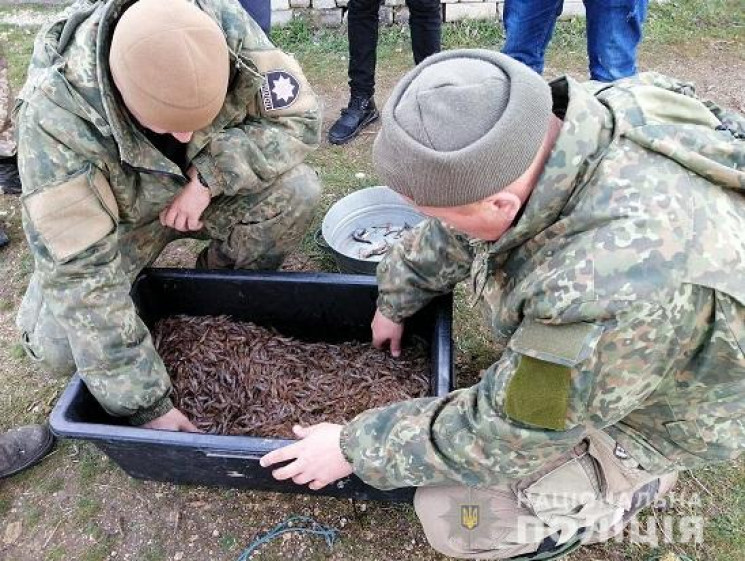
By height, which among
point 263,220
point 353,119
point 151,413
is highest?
point 263,220

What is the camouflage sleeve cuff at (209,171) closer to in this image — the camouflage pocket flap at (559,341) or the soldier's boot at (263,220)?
the soldier's boot at (263,220)

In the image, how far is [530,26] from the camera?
377 centimetres

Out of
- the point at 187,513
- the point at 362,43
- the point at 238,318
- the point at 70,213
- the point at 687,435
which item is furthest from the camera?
the point at 362,43

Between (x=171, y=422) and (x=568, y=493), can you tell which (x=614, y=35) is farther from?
(x=171, y=422)

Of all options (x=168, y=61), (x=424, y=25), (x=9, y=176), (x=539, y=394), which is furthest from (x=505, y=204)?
(x=9, y=176)

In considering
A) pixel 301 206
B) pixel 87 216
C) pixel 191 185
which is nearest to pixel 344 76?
pixel 301 206

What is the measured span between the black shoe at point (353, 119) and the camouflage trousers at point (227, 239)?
139 cm

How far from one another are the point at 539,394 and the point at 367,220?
2.12m

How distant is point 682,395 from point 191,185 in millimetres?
1888

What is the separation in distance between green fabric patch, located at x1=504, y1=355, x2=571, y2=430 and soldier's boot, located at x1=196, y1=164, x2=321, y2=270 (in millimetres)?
1656

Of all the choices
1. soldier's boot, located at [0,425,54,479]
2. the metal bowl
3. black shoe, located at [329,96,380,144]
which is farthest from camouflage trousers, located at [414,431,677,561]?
black shoe, located at [329,96,380,144]

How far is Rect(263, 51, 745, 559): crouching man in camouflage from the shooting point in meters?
1.42

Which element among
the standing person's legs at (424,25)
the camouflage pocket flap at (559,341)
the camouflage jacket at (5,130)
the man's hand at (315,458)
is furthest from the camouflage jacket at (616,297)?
the camouflage jacket at (5,130)

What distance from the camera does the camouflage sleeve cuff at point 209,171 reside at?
8.62 ft
